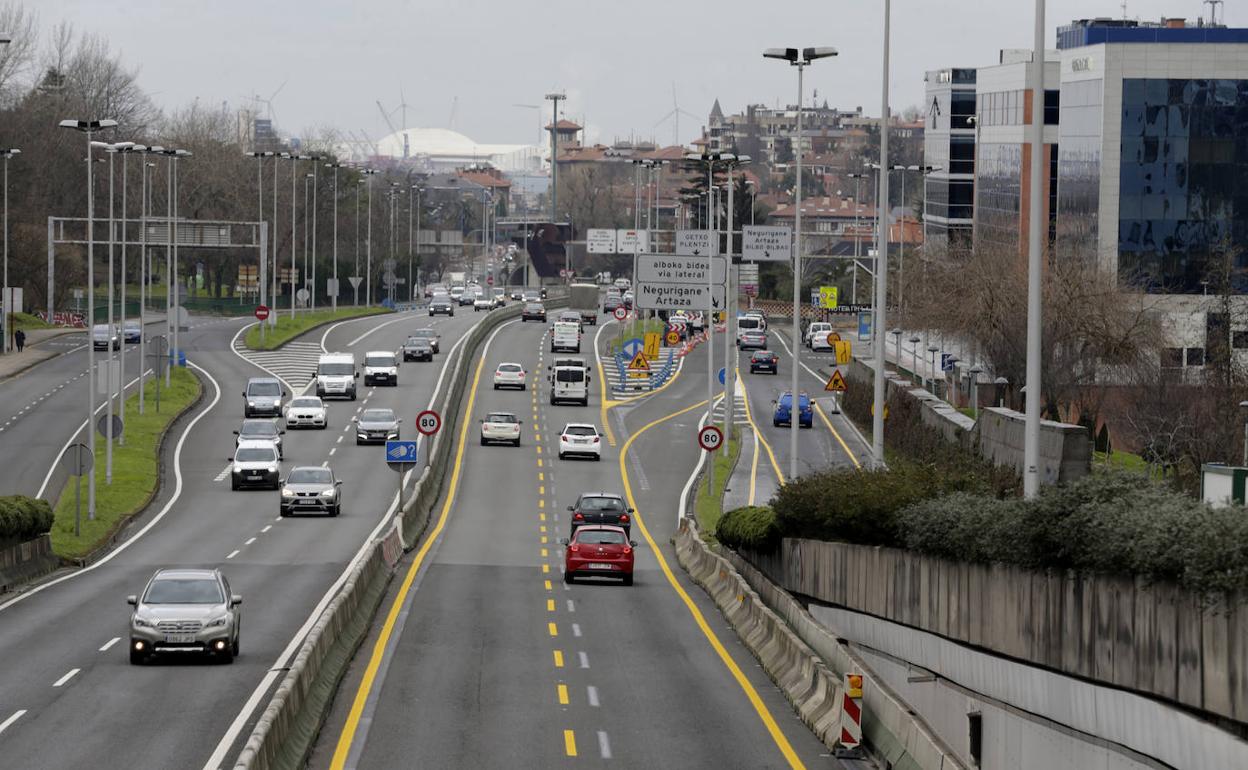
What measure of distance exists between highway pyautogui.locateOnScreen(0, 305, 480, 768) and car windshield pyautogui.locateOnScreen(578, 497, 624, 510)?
18.5ft

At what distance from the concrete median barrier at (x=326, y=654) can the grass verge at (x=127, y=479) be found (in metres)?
7.58

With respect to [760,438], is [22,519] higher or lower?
higher

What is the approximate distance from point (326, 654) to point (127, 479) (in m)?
34.7

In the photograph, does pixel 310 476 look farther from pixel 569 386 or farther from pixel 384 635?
pixel 569 386

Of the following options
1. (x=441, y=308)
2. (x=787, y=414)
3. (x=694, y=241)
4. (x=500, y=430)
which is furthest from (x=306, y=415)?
(x=441, y=308)

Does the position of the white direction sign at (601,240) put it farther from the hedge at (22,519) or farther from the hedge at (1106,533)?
the hedge at (1106,533)

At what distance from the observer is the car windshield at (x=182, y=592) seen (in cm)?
2691

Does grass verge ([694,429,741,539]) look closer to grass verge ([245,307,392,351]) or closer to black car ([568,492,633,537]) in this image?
black car ([568,492,633,537])

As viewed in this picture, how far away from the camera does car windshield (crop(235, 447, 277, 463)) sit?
59.0m

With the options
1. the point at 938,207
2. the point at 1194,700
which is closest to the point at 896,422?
the point at 1194,700

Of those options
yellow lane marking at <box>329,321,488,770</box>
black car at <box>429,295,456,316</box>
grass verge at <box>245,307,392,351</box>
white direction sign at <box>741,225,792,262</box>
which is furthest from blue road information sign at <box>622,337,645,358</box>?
black car at <box>429,295,456,316</box>

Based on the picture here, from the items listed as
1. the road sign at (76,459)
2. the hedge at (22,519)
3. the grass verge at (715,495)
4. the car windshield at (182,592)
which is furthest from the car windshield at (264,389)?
the car windshield at (182,592)

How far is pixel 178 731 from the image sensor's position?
2189 centimetres

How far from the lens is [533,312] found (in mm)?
126000
